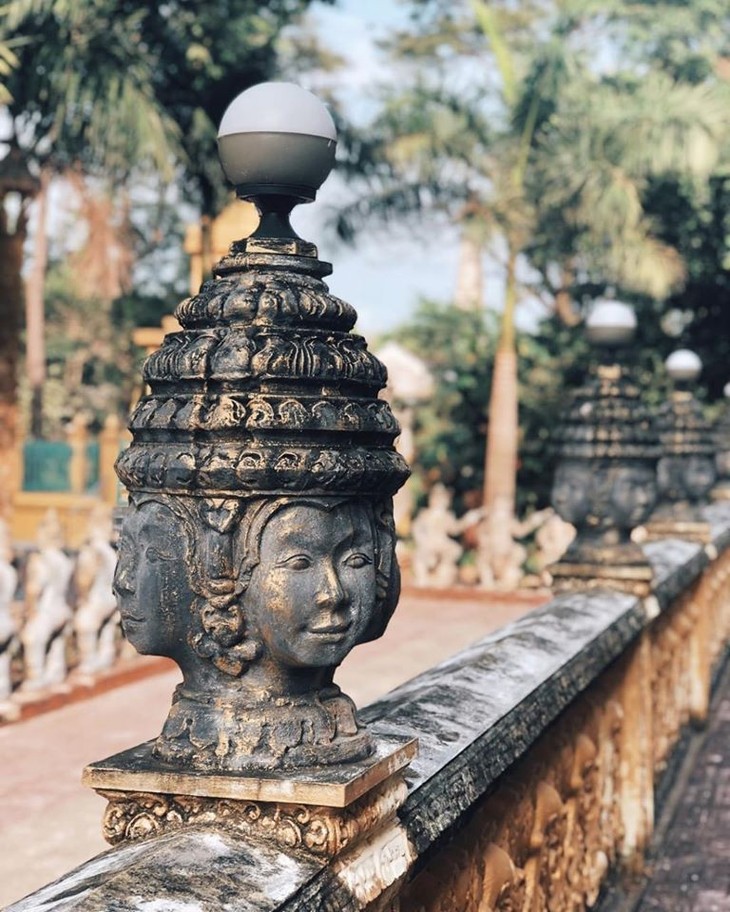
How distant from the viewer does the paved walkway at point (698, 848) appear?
4781 mm

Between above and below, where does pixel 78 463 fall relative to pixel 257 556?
above

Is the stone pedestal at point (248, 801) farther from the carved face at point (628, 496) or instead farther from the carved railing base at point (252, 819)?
the carved face at point (628, 496)

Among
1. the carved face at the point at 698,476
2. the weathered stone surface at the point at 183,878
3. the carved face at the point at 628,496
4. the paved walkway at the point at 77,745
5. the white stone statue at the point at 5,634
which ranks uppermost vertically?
the carved face at the point at 698,476

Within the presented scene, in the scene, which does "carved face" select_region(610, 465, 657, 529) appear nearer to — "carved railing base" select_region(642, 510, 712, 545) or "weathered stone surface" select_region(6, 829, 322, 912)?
"carved railing base" select_region(642, 510, 712, 545)

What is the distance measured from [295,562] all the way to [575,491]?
150 inches

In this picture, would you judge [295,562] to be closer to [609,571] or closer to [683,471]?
[609,571]

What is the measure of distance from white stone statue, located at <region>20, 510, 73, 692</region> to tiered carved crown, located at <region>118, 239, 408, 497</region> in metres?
6.51

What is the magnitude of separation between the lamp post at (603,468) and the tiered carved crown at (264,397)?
3.46 metres

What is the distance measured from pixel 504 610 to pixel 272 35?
8.41 meters

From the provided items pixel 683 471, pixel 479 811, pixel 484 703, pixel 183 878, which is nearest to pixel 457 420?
pixel 683 471

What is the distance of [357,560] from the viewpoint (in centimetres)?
206

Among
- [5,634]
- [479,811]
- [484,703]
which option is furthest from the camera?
[5,634]

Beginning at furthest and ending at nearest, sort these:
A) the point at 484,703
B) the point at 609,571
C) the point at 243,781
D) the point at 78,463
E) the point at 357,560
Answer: the point at 78,463
the point at 609,571
the point at 484,703
the point at 357,560
the point at 243,781

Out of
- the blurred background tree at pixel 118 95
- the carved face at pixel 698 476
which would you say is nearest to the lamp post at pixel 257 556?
the carved face at pixel 698 476
